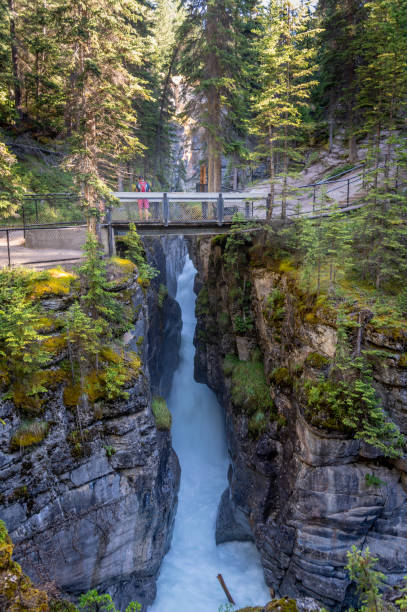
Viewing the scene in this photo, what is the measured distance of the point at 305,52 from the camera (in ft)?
41.0

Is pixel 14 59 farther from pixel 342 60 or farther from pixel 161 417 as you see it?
pixel 161 417

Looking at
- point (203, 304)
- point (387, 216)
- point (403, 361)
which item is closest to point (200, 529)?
point (203, 304)

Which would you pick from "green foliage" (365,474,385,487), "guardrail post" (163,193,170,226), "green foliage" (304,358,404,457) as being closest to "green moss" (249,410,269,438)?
"green foliage" (304,358,404,457)

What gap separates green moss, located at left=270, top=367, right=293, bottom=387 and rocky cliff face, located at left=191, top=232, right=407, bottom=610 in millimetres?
35

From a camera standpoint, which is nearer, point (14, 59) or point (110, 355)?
point (110, 355)

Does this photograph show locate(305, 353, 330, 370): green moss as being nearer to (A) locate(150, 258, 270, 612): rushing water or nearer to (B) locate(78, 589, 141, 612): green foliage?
(B) locate(78, 589, 141, 612): green foliage

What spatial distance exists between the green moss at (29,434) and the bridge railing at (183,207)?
7542 millimetres

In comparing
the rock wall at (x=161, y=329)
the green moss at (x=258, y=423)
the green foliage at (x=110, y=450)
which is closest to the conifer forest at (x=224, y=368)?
the green foliage at (x=110, y=450)

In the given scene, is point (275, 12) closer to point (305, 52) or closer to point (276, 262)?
point (305, 52)

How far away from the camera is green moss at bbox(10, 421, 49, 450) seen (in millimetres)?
8368

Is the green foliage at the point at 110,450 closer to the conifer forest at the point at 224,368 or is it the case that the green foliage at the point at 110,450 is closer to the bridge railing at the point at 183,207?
the conifer forest at the point at 224,368

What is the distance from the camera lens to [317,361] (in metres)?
10.2

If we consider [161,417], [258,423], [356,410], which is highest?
[356,410]

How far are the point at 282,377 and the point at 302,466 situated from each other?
9.49 ft
